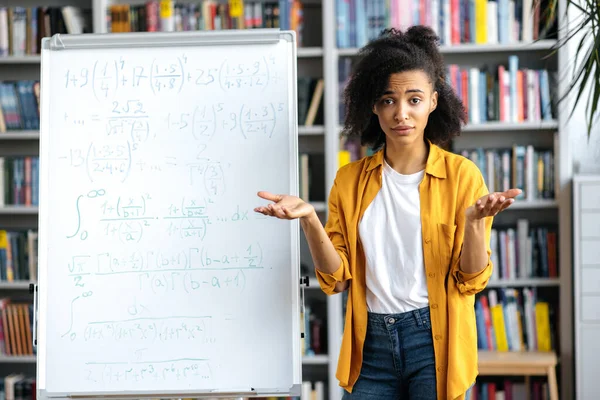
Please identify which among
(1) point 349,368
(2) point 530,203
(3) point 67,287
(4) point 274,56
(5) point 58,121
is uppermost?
(4) point 274,56

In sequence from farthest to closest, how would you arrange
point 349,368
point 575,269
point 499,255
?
1. point 499,255
2. point 575,269
3. point 349,368

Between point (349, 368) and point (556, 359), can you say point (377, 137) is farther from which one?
point (556, 359)

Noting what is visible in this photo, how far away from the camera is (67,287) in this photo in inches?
81.6

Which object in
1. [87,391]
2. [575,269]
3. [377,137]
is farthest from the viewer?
[575,269]

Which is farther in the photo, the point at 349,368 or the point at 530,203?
the point at 530,203

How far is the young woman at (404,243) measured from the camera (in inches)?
66.2

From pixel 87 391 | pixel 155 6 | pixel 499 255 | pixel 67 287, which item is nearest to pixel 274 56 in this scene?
pixel 67 287

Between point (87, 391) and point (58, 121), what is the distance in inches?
30.0

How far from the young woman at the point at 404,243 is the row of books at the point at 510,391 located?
1.70 meters

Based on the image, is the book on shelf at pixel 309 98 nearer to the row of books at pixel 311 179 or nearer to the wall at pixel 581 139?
the row of books at pixel 311 179

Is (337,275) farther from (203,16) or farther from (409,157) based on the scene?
(203,16)

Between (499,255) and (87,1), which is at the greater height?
(87,1)

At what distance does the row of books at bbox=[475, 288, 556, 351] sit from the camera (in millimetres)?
3295

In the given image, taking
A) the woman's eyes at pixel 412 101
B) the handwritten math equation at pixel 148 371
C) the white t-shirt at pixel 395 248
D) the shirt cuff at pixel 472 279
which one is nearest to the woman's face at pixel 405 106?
the woman's eyes at pixel 412 101
